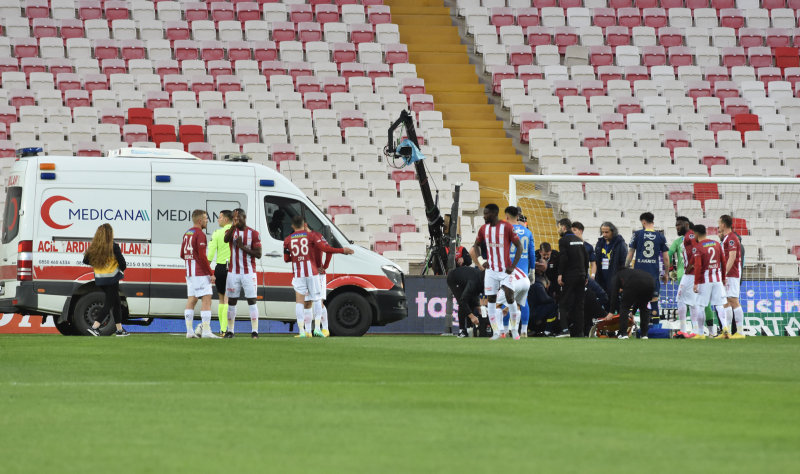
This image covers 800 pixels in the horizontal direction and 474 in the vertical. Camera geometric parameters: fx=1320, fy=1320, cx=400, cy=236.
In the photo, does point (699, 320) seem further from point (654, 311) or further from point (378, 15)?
point (378, 15)

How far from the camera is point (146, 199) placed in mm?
18359

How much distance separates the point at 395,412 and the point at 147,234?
37.3ft

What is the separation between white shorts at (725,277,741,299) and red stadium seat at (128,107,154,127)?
13302 mm

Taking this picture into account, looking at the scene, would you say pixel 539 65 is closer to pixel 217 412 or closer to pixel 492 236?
pixel 492 236

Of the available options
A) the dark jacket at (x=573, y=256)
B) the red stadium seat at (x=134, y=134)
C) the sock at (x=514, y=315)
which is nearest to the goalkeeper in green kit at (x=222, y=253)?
the sock at (x=514, y=315)

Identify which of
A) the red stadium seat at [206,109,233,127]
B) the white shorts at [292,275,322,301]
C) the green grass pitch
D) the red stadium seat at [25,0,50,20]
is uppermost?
the red stadium seat at [25,0,50,20]

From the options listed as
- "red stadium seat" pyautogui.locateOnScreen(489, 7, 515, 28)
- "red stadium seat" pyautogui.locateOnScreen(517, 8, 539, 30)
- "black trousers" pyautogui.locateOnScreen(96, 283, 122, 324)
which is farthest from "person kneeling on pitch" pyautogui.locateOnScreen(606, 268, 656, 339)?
"red stadium seat" pyautogui.locateOnScreen(517, 8, 539, 30)

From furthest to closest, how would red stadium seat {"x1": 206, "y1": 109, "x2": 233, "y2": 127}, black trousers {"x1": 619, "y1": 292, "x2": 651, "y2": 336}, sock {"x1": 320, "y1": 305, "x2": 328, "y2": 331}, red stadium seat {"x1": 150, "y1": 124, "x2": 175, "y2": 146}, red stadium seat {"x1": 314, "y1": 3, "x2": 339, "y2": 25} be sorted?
red stadium seat {"x1": 314, "y1": 3, "x2": 339, "y2": 25}
red stadium seat {"x1": 206, "y1": 109, "x2": 233, "y2": 127}
red stadium seat {"x1": 150, "y1": 124, "x2": 175, "y2": 146}
black trousers {"x1": 619, "y1": 292, "x2": 651, "y2": 336}
sock {"x1": 320, "y1": 305, "x2": 328, "y2": 331}

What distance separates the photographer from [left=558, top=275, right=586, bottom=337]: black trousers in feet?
61.5

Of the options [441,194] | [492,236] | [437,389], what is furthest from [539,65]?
[437,389]

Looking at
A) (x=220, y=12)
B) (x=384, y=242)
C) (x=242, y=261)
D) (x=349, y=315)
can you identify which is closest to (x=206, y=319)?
(x=242, y=261)

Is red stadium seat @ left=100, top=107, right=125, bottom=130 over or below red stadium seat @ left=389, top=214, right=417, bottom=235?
over

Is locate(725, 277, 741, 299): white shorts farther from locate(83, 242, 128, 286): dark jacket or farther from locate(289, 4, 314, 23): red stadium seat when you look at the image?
locate(289, 4, 314, 23): red stadium seat

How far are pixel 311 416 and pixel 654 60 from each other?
27527 millimetres
